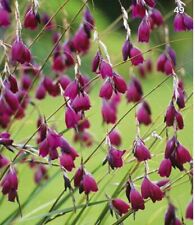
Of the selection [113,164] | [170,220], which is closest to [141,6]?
[113,164]

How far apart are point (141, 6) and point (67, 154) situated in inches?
16.3

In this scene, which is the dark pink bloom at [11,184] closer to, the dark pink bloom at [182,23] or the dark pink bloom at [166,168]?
the dark pink bloom at [166,168]

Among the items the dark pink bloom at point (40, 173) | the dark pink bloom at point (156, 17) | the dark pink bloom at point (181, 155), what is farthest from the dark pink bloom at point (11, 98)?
the dark pink bloom at point (40, 173)

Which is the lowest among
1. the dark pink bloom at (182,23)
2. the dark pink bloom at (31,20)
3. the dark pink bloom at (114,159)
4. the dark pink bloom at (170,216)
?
the dark pink bloom at (170,216)

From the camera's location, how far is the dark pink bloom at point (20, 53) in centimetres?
187

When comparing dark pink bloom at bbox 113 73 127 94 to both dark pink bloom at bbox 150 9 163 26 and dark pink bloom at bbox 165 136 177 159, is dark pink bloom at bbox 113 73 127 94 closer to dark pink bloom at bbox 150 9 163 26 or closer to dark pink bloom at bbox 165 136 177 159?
dark pink bloom at bbox 165 136 177 159

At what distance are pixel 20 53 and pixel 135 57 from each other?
0.96 ft

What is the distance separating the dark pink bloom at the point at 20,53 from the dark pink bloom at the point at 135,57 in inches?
10.5

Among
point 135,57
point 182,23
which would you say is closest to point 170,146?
point 135,57

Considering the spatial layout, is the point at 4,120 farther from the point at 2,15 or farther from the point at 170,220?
the point at 170,220

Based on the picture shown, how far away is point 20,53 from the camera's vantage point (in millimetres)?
1878

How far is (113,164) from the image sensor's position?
1854 millimetres

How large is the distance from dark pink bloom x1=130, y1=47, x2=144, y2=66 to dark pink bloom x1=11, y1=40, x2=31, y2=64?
0.87ft

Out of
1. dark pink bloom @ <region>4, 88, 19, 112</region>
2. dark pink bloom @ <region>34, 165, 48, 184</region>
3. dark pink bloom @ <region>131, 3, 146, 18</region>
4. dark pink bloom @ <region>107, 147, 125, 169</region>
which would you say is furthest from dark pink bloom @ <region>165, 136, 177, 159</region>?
dark pink bloom @ <region>34, 165, 48, 184</region>
